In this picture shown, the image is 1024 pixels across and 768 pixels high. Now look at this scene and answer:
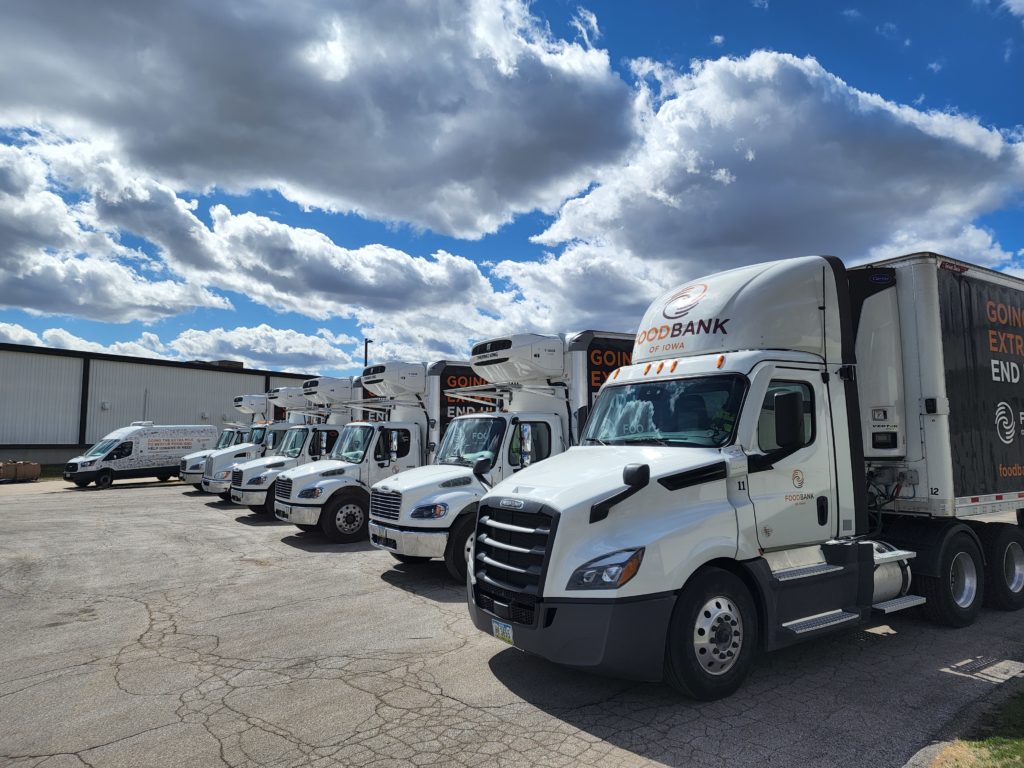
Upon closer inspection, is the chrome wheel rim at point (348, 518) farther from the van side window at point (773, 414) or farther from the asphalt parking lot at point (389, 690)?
the van side window at point (773, 414)

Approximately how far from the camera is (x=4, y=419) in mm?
36219

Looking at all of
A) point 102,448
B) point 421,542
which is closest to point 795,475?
point 421,542

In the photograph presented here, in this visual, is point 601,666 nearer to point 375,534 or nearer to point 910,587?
point 910,587

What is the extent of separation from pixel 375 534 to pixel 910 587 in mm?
6613

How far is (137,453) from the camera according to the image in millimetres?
29281

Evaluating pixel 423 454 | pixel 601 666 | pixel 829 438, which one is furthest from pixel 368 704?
pixel 423 454

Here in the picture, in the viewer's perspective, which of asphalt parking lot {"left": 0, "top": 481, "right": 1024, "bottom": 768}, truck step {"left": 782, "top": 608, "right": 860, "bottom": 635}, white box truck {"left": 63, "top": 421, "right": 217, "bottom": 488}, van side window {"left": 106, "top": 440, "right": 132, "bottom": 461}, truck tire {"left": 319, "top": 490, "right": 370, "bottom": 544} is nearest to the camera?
asphalt parking lot {"left": 0, "top": 481, "right": 1024, "bottom": 768}

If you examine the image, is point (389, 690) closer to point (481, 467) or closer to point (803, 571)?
point (803, 571)

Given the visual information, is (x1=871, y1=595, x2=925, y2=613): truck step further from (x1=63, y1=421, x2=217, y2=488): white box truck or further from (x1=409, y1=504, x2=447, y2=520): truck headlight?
(x1=63, y1=421, x2=217, y2=488): white box truck

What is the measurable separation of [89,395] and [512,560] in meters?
42.0

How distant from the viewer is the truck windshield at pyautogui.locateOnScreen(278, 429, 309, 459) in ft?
54.9

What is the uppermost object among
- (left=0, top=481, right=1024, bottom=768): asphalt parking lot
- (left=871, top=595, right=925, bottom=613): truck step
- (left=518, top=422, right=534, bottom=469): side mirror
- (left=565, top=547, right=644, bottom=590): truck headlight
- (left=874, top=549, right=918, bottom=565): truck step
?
(left=518, top=422, right=534, bottom=469): side mirror

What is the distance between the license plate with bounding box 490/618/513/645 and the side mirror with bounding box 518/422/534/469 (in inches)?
185

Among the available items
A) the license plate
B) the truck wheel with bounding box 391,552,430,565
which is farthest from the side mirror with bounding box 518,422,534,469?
the license plate
